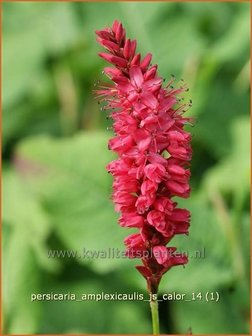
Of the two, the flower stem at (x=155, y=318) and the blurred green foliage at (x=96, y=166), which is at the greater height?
the blurred green foliage at (x=96, y=166)

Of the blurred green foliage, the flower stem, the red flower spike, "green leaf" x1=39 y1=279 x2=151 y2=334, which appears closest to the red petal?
the red flower spike

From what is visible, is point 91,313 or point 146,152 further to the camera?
point 91,313

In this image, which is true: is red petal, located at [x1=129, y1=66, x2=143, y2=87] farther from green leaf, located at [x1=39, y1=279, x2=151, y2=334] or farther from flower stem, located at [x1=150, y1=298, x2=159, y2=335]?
green leaf, located at [x1=39, y1=279, x2=151, y2=334]

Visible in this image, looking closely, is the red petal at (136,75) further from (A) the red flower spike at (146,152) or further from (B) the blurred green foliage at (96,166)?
(B) the blurred green foliage at (96,166)

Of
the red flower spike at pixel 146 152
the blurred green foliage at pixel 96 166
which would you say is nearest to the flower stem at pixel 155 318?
the red flower spike at pixel 146 152

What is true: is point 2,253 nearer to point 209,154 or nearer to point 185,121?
point 209,154

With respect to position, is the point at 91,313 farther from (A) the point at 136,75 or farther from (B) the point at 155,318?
(A) the point at 136,75

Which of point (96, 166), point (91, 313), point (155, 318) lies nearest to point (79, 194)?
point (96, 166)
